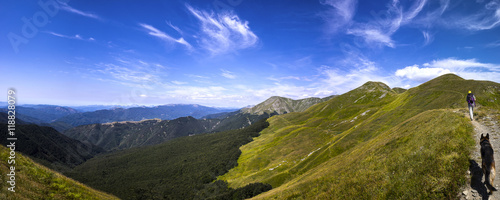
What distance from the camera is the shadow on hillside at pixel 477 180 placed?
10446 mm

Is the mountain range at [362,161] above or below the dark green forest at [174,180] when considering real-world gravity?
above

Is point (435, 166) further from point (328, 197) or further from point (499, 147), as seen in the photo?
point (328, 197)

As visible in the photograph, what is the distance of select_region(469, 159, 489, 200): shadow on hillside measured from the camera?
1045 centimetres

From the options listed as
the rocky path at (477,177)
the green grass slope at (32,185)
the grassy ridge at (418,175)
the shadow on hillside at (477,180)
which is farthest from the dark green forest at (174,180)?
the shadow on hillside at (477,180)

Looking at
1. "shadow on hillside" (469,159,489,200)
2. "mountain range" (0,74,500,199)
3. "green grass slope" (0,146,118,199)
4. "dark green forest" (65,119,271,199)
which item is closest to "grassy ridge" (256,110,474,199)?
"mountain range" (0,74,500,199)

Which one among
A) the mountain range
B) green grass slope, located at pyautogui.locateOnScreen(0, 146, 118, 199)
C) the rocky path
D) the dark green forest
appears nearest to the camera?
the rocky path

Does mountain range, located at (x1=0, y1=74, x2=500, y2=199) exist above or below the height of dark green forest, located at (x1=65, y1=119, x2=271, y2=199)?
above

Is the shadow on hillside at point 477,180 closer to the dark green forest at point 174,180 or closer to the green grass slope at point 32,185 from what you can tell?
the green grass slope at point 32,185

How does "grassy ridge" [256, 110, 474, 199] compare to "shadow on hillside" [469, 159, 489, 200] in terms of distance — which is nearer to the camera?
"shadow on hillside" [469, 159, 489, 200]

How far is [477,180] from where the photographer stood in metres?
11.3

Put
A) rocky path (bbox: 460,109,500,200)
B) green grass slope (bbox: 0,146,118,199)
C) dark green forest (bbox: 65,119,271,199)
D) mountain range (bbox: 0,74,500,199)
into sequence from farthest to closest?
dark green forest (bbox: 65,119,271,199), mountain range (bbox: 0,74,500,199), green grass slope (bbox: 0,146,118,199), rocky path (bbox: 460,109,500,200)

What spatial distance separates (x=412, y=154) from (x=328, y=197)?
34.0 feet

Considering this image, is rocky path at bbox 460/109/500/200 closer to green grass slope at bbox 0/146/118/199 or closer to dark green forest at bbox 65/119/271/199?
green grass slope at bbox 0/146/118/199

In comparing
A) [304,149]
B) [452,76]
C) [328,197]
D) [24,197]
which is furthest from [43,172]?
[452,76]
